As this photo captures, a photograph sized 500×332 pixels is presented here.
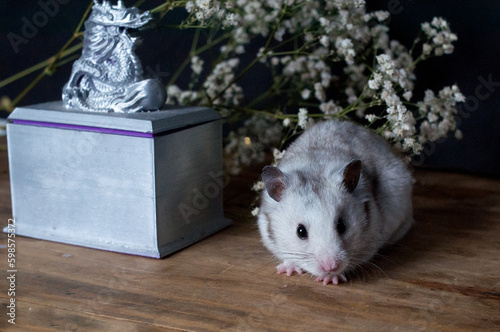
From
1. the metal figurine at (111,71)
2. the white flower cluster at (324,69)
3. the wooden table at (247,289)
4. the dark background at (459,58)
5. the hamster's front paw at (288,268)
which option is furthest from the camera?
the dark background at (459,58)

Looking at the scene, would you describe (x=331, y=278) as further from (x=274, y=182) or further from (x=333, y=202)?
(x=274, y=182)

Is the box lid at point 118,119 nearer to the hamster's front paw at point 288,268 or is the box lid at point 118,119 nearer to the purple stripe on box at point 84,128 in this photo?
the purple stripe on box at point 84,128

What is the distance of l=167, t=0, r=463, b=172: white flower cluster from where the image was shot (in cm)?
262

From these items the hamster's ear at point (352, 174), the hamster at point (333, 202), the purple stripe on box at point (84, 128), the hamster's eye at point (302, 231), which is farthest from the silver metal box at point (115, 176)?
the hamster's ear at point (352, 174)

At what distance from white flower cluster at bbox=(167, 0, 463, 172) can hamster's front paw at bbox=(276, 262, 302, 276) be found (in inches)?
27.4

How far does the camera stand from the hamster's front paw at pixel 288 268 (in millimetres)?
2248

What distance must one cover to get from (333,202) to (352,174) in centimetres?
13

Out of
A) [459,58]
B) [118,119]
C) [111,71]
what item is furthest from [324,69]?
[118,119]

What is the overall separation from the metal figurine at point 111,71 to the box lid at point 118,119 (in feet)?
0.21

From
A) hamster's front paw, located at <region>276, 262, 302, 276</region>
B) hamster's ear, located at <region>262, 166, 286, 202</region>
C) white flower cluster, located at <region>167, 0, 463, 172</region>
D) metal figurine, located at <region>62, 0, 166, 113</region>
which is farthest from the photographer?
white flower cluster, located at <region>167, 0, 463, 172</region>

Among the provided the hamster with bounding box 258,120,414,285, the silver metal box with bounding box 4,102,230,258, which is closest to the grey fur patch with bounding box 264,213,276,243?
the hamster with bounding box 258,120,414,285

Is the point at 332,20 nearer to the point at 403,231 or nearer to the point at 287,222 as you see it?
the point at 403,231

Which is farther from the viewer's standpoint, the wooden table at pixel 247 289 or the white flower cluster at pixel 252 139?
the white flower cluster at pixel 252 139

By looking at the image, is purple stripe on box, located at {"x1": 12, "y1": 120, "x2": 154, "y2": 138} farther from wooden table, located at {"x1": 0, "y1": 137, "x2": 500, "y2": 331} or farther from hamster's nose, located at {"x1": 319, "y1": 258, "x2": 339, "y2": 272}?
hamster's nose, located at {"x1": 319, "y1": 258, "x2": 339, "y2": 272}
